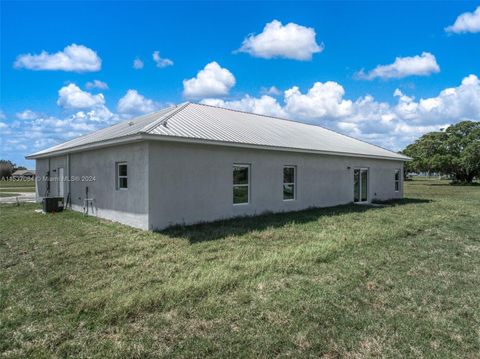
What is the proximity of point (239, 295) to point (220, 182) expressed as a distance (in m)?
6.62

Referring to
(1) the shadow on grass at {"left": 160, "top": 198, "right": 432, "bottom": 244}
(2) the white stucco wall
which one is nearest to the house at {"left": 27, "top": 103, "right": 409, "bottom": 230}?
(2) the white stucco wall

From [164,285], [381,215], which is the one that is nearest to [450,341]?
[164,285]

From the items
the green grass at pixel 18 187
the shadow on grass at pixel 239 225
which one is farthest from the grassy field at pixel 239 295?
the green grass at pixel 18 187

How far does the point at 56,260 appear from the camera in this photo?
A: 22.2ft

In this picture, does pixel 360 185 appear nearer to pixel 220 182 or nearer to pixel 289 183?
pixel 289 183

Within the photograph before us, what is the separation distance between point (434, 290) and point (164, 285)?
4.22 meters

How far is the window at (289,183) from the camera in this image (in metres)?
13.8

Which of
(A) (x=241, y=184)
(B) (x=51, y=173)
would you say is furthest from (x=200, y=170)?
(B) (x=51, y=173)

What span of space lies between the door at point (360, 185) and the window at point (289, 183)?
17.5 feet

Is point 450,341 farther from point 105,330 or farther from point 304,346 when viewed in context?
point 105,330

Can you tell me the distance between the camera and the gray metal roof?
10234mm

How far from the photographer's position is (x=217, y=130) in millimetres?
12000

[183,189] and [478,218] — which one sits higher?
[183,189]

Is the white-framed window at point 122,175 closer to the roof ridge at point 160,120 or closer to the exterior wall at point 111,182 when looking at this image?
the exterior wall at point 111,182
